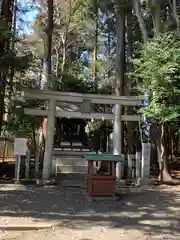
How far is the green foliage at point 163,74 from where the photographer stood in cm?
1172

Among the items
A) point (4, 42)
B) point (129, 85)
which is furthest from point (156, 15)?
point (4, 42)

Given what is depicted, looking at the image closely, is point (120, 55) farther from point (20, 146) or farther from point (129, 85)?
point (20, 146)

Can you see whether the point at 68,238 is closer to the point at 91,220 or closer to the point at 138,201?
the point at 91,220

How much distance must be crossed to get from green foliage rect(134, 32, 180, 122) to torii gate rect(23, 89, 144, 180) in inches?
79.1

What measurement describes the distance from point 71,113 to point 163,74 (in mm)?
4377

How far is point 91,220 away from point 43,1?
819 inches

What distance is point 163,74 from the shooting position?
38.2 feet

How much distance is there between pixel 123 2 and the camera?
15945 millimetres

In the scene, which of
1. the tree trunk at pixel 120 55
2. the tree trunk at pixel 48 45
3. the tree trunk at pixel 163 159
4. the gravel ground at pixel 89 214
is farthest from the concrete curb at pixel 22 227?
the tree trunk at pixel 48 45

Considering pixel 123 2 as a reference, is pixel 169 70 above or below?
below

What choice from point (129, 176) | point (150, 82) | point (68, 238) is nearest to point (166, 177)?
point (129, 176)

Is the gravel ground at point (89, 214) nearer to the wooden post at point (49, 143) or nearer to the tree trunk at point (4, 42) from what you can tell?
the wooden post at point (49, 143)

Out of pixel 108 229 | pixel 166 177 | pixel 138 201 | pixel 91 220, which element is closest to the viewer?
pixel 108 229

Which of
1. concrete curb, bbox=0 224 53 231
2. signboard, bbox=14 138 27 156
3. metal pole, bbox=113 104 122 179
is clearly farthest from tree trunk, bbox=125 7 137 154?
concrete curb, bbox=0 224 53 231
